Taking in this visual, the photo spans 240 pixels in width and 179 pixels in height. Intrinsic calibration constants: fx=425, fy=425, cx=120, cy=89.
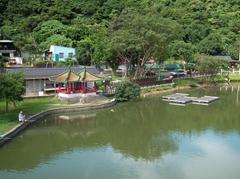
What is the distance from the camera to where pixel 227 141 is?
26203 mm

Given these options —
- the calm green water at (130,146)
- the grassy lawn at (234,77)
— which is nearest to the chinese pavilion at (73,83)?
the calm green water at (130,146)

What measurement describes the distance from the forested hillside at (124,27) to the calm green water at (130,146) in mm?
10721

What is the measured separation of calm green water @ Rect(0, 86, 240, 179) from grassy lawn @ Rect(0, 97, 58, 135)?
115cm

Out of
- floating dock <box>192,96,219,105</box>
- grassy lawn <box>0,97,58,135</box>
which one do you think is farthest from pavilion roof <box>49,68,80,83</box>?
floating dock <box>192,96,219,105</box>

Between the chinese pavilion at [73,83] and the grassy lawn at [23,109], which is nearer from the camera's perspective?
the grassy lawn at [23,109]

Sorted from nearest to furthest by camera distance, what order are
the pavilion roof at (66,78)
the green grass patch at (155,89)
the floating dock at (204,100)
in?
the pavilion roof at (66,78)
the floating dock at (204,100)
the green grass patch at (155,89)

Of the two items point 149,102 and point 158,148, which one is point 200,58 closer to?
point 149,102

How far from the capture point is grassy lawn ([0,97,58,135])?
26.3 m

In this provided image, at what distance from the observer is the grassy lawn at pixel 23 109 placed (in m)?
26.3

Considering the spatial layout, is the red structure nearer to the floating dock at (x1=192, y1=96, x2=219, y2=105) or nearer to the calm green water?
the calm green water

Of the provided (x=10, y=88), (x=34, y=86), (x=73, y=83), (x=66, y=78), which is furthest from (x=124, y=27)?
(x=10, y=88)

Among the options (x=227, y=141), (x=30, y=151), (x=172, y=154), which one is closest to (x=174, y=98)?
(x=227, y=141)

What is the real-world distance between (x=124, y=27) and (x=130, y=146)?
2232 centimetres

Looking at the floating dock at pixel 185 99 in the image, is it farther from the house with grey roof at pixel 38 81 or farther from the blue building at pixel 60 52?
the blue building at pixel 60 52
